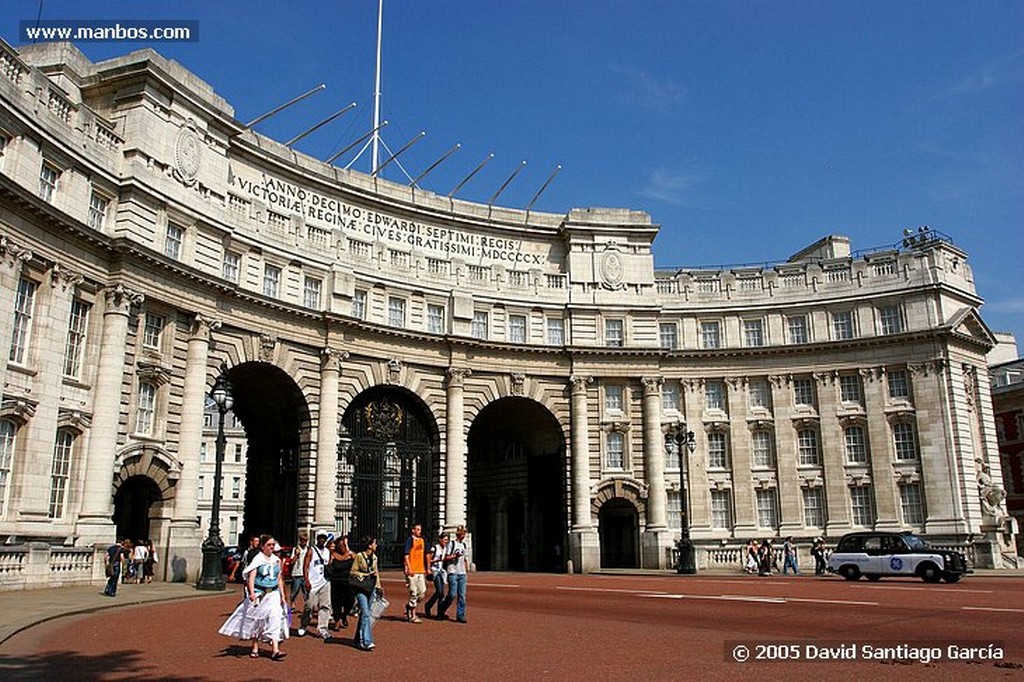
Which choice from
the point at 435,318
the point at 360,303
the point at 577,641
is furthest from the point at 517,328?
the point at 577,641

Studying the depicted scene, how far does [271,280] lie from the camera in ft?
139

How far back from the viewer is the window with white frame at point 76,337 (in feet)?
103

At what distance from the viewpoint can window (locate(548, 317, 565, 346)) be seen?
165 feet

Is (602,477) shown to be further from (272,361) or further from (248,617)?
(248,617)

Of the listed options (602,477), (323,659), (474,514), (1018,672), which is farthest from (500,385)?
(1018,672)

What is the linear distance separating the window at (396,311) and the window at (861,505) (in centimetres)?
2766

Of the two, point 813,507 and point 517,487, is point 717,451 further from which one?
point 517,487

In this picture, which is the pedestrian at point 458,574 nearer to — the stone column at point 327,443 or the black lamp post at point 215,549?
the black lamp post at point 215,549

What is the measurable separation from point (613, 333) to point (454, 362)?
10.1 m

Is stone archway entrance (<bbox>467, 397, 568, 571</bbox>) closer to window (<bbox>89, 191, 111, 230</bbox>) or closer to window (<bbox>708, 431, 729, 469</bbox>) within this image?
window (<bbox>708, 431, 729, 469</bbox>)

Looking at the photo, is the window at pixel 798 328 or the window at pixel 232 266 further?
the window at pixel 798 328

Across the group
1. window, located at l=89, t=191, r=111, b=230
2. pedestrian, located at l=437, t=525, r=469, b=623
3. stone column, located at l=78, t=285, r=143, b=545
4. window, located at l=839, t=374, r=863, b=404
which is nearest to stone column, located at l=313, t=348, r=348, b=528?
stone column, located at l=78, t=285, r=143, b=545

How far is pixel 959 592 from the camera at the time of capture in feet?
82.2

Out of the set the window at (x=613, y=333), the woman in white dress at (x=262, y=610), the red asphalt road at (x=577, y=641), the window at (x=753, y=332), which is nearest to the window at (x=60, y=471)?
the red asphalt road at (x=577, y=641)
